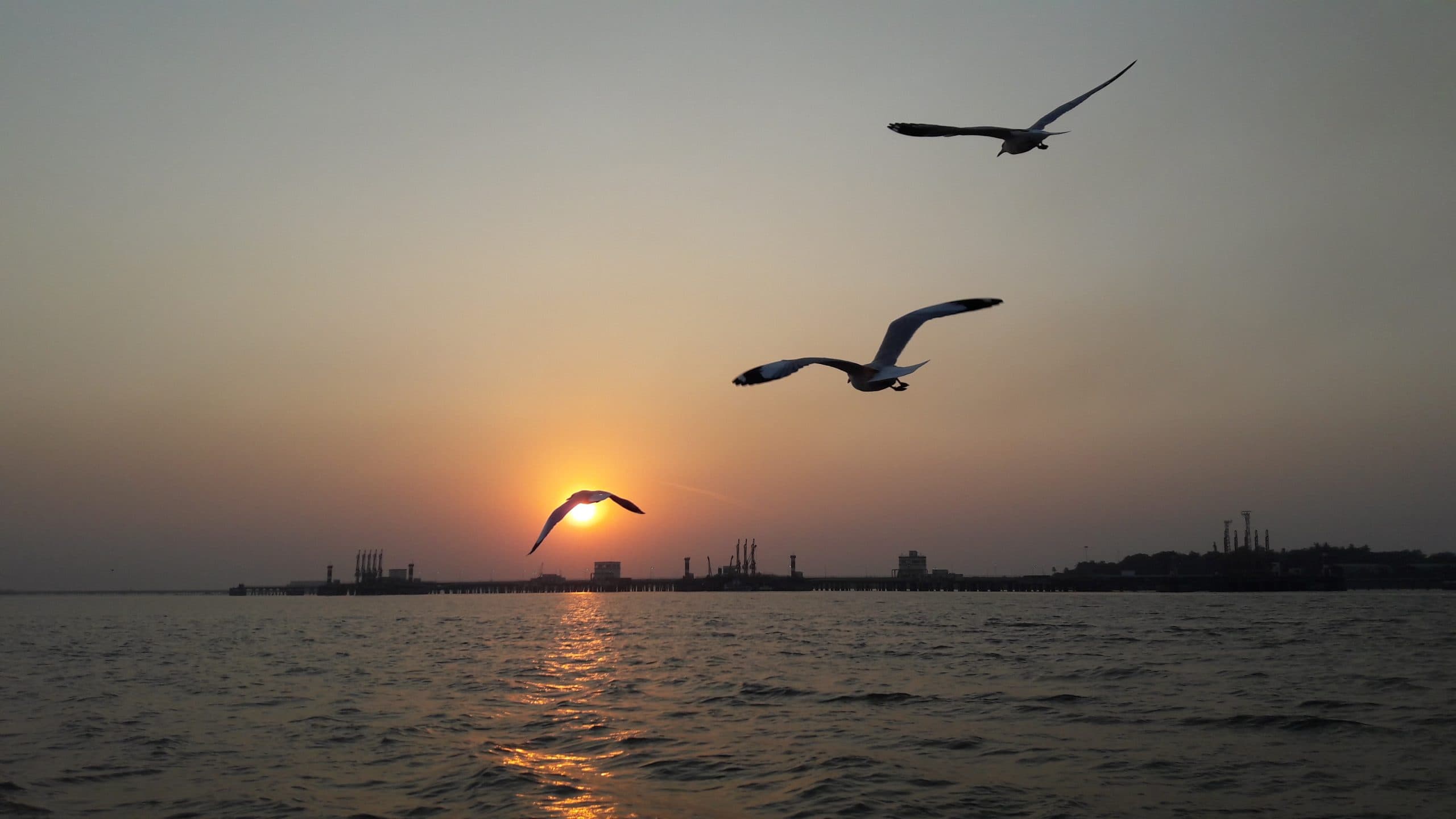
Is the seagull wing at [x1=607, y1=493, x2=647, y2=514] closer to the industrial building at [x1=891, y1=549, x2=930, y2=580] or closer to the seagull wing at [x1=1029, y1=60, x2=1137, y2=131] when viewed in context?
the seagull wing at [x1=1029, y1=60, x2=1137, y2=131]

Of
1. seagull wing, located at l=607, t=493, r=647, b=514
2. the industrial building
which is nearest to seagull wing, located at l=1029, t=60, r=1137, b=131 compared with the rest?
seagull wing, located at l=607, t=493, r=647, b=514

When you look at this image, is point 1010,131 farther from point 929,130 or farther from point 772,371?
point 772,371

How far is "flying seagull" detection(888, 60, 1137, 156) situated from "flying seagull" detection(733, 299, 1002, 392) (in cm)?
221

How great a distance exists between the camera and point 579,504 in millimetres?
14414

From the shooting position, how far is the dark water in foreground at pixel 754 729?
46.0ft

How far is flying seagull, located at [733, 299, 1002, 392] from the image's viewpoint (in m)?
10.8

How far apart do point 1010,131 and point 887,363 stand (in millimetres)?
3715

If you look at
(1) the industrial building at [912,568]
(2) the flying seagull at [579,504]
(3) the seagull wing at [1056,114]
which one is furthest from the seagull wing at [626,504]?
(1) the industrial building at [912,568]

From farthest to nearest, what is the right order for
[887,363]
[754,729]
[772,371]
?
1. [754,729]
2. [887,363]
3. [772,371]

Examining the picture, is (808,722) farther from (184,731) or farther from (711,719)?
(184,731)

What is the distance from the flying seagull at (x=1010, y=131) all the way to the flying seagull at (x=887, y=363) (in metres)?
2.21

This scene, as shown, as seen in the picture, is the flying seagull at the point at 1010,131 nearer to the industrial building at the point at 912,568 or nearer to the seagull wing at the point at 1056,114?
the seagull wing at the point at 1056,114

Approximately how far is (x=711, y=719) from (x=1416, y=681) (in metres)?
17.8

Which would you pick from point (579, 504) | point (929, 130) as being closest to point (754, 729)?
point (579, 504)
